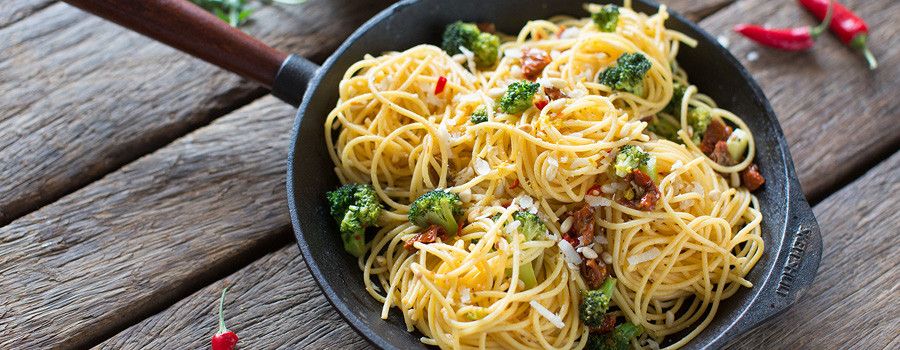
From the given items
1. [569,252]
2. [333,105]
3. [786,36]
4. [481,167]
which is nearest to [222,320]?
[333,105]

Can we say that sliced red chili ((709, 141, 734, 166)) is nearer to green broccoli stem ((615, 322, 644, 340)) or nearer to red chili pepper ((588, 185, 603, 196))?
red chili pepper ((588, 185, 603, 196))

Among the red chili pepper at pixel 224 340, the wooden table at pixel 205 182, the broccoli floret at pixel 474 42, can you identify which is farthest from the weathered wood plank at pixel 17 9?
the broccoli floret at pixel 474 42

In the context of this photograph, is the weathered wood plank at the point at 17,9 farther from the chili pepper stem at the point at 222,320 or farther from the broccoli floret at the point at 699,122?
the broccoli floret at the point at 699,122

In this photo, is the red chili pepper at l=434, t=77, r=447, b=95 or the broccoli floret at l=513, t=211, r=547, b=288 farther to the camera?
the red chili pepper at l=434, t=77, r=447, b=95

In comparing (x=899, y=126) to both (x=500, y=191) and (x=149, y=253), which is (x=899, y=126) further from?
(x=149, y=253)

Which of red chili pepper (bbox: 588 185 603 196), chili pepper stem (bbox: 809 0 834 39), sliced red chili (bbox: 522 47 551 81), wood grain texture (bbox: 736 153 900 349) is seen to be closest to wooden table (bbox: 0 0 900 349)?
wood grain texture (bbox: 736 153 900 349)
